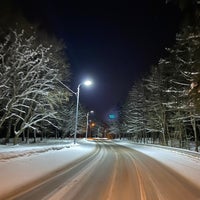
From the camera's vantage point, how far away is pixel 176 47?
3678cm

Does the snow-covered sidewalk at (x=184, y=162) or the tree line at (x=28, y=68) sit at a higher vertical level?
the tree line at (x=28, y=68)

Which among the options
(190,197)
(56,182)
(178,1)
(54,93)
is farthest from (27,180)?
(54,93)

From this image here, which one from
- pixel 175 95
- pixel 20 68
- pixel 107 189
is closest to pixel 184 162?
pixel 175 95

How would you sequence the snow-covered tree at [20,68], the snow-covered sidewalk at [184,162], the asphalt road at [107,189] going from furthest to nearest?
the snow-covered tree at [20,68]
the snow-covered sidewalk at [184,162]
the asphalt road at [107,189]

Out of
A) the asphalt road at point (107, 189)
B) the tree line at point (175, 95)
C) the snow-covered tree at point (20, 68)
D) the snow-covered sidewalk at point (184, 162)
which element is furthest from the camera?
the snow-covered tree at point (20, 68)

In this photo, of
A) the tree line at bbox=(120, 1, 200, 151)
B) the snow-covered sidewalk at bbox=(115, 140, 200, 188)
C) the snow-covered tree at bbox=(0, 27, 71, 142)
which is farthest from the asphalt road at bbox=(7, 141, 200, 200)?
the snow-covered tree at bbox=(0, 27, 71, 142)

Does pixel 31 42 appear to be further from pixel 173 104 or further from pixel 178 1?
pixel 178 1

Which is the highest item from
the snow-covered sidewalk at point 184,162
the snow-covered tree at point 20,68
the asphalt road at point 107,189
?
the snow-covered tree at point 20,68

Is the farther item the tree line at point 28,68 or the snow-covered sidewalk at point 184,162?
the tree line at point 28,68

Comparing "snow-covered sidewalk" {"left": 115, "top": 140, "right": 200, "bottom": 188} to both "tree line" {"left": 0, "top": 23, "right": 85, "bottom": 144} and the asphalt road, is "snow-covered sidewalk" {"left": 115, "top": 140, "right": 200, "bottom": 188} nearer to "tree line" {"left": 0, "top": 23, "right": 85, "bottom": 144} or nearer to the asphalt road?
the asphalt road

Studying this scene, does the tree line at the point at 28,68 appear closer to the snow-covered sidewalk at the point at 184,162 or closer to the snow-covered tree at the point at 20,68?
the snow-covered tree at the point at 20,68

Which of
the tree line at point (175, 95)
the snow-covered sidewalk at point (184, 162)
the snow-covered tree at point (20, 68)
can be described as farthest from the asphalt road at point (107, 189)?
the snow-covered tree at point (20, 68)

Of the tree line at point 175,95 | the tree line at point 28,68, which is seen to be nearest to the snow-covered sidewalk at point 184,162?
the tree line at point 175,95

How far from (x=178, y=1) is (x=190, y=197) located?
20.1 ft
